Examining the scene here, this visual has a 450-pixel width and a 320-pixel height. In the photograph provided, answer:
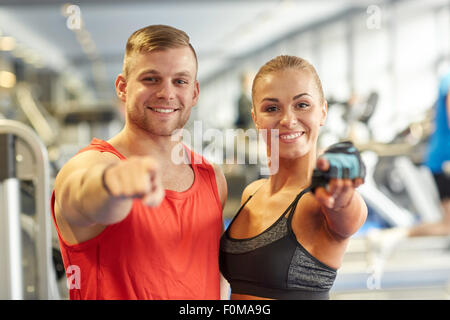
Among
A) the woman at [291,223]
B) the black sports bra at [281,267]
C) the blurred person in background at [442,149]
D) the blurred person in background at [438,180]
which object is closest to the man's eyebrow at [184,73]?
the woman at [291,223]

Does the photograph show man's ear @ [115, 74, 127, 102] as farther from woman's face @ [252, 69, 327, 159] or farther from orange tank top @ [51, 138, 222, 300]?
woman's face @ [252, 69, 327, 159]

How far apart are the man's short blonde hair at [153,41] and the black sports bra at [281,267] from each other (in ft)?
0.92

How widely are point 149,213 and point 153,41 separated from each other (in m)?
0.24

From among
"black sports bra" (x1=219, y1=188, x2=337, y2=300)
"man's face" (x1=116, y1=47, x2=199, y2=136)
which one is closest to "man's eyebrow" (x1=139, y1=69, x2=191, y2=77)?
"man's face" (x1=116, y1=47, x2=199, y2=136)

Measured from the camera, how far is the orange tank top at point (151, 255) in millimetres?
628

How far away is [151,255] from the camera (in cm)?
63

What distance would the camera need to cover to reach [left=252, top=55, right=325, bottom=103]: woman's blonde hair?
66cm

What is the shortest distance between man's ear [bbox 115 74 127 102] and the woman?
193mm

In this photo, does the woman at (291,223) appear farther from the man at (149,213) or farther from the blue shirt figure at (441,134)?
the blue shirt figure at (441,134)

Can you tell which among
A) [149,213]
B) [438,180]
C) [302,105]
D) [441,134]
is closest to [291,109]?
[302,105]

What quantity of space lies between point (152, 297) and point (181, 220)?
117mm

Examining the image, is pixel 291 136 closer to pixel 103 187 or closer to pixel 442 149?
pixel 103 187
